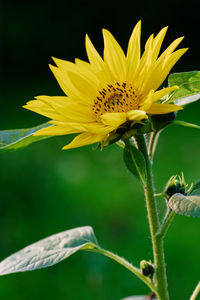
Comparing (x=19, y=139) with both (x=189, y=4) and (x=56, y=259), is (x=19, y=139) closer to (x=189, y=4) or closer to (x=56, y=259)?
(x=56, y=259)

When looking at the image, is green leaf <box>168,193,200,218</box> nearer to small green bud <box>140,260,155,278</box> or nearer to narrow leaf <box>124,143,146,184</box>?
narrow leaf <box>124,143,146,184</box>

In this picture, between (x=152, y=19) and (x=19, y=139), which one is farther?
(x=152, y=19)

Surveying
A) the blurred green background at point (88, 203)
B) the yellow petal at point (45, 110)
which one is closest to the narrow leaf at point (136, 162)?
the yellow petal at point (45, 110)

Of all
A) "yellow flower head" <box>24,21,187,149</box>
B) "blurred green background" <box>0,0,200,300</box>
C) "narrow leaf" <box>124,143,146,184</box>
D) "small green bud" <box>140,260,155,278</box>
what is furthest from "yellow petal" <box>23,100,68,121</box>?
"blurred green background" <box>0,0,200,300</box>

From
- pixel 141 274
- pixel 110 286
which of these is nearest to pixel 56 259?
pixel 141 274

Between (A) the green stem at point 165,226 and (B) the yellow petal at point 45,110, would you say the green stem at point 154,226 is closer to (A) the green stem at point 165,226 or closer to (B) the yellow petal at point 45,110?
(A) the green stem at point 165,226

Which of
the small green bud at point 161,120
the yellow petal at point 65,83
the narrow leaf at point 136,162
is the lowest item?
the narrow leaf at point 136,162

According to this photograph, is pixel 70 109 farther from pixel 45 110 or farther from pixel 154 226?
pixel 154 226
